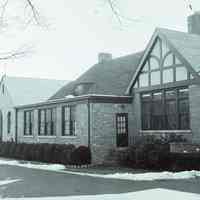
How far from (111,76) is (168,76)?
273 inches

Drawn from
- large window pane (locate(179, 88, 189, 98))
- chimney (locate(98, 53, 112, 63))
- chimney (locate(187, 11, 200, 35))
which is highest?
chimney (locate(187, 11, 200, 35))

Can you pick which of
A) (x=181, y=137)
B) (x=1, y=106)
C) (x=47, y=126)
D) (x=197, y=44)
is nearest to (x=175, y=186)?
(x=181, y=137)

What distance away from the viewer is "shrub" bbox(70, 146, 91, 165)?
20.4m

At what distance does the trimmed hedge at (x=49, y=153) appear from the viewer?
20.5 metres

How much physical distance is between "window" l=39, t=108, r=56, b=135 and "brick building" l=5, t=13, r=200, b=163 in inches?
2.8

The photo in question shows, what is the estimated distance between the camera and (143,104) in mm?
22516

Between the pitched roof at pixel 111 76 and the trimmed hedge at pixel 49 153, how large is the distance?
4926 mm

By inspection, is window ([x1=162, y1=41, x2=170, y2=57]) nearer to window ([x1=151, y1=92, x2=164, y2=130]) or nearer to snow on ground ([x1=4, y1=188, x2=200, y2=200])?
window ([x1=151, y1=92, x2=164, y2=130])

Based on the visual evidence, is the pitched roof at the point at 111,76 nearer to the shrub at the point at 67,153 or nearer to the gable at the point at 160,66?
the gable at the point at 160,66

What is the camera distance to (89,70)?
103 feet

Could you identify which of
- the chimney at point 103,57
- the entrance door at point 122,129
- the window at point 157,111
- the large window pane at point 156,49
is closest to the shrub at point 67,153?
the entrance door at point 122,129

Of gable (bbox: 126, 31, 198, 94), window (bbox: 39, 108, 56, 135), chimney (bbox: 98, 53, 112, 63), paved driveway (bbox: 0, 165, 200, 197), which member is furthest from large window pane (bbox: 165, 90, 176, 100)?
chimney (bbox: 98, 53, 112, 63)

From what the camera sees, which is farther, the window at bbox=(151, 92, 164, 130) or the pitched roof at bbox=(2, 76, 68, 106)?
the pitched roof at bbox=(2, 76, 68, 106)

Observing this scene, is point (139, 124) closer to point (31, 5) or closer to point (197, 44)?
point (197, 44)
